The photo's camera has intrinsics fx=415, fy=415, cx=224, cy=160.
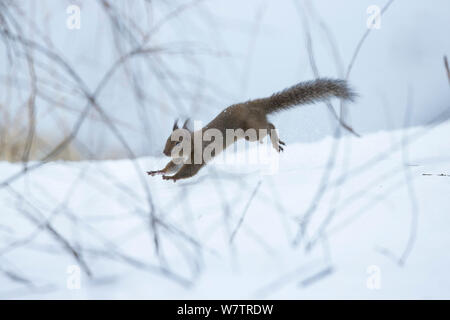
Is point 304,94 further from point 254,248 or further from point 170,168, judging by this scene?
point 254,248

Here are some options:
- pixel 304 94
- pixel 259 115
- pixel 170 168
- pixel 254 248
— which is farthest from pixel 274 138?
A: pixel 254 248

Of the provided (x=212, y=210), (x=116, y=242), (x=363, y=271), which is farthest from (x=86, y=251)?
(x=363, y=271)

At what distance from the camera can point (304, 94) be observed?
2.85 metres

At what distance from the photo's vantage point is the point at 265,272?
97 cm

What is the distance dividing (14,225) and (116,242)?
446 mm

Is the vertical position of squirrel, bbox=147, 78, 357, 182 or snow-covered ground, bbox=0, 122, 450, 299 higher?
squirrel, bbox=147, 78, 357, 182

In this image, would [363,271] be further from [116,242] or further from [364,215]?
[116,242]

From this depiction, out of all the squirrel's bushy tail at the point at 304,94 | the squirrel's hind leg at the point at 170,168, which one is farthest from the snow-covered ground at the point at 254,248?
the squirrel's hind leg at the point at 170,168

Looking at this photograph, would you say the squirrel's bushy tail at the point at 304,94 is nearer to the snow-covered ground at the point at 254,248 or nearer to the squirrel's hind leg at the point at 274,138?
the squirrel's hind leg at the point at 274,138

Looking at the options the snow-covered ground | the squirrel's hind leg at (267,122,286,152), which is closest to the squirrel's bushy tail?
the squirrel's hind leg at (267,122,286,152)

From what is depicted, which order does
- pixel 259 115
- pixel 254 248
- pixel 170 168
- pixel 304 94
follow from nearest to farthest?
pixel 254 248 → pixel 304 94 → pixel 259 115 → pixel 170 168

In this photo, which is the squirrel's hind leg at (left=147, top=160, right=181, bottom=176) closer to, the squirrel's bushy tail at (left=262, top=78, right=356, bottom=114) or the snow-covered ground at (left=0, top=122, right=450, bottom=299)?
the squirrel's bushy tail at (left=262, top=78, right=356, bottom=114)

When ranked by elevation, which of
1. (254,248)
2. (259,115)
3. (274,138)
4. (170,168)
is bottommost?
(254,248)

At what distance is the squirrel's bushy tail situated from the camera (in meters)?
2.65
